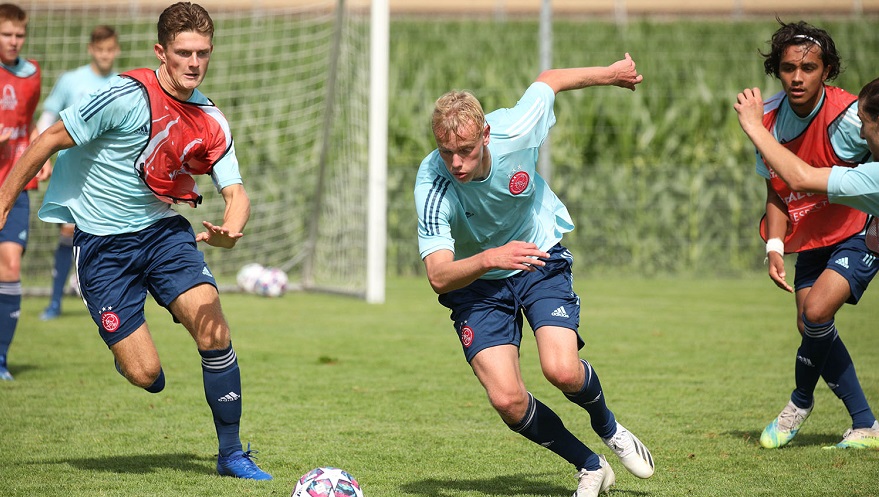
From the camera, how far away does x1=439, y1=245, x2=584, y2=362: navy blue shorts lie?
15.1ft

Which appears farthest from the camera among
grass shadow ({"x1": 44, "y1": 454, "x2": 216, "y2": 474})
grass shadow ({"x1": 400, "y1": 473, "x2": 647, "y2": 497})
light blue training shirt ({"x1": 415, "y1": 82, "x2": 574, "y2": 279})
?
grass shadow ({"x1": 44, "y1": 454, "x2": 216, "y2": 474})

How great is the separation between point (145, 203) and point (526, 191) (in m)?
1.83

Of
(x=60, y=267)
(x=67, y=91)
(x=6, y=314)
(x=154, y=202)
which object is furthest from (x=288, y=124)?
(x=154, y=202)

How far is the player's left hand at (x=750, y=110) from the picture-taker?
14.0ft

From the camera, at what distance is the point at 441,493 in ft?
15.2

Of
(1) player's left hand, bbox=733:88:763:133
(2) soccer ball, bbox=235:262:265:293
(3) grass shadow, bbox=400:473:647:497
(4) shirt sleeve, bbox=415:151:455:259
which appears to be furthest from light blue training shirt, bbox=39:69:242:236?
(2) soccer ball, bbox=235:262:265:293

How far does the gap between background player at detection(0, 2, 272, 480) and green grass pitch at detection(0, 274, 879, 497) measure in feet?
1.85

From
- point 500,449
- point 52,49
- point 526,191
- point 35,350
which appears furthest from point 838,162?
point 52,49

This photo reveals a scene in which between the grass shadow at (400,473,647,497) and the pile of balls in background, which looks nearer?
the grass shadow at (400,473,647,497)

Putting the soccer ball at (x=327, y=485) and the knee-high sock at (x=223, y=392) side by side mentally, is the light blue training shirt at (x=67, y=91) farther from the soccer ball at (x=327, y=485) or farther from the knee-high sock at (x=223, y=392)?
the soccer ball at (x=327, y=485)

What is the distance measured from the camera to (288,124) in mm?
14156

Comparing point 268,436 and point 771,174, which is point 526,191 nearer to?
point 771,174

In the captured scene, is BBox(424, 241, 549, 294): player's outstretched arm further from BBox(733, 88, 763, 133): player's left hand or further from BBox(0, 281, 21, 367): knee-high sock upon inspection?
BBox(0, 281, 21, 367): knee-high sock

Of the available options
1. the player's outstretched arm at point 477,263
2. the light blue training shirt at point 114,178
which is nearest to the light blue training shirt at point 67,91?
the light blue training shirt at point 114,178
